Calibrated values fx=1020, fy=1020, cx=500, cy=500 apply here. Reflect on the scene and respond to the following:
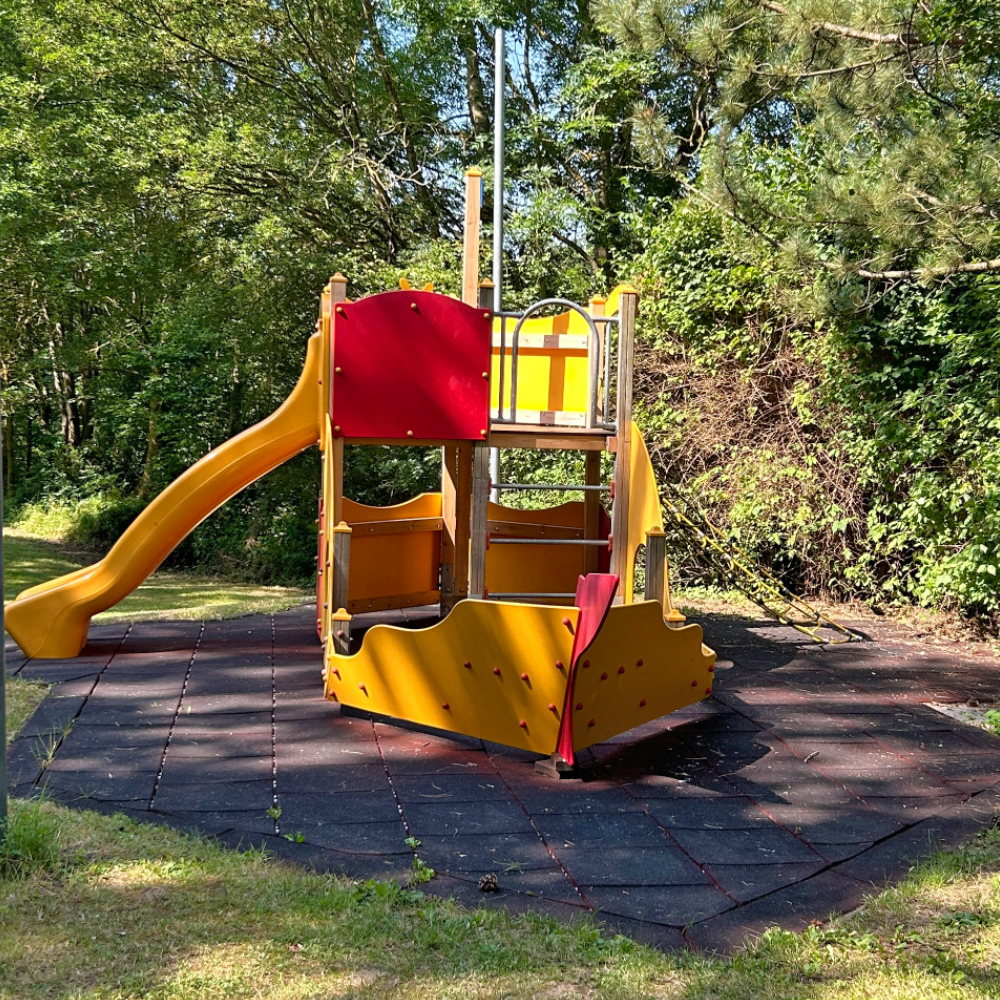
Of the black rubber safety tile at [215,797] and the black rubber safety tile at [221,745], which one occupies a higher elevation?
the black rubber safety tile at [215,797]

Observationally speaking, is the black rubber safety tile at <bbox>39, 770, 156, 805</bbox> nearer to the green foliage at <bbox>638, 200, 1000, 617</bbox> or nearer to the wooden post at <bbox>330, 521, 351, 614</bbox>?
the wooden post at <bbox>330, 521, 351, 614</bbox>

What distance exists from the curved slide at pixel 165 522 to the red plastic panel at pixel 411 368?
93cm

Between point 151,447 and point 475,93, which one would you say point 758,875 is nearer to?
point 475,93

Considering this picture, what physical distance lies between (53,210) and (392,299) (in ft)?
35.4

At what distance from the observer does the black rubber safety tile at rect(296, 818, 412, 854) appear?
3.98m

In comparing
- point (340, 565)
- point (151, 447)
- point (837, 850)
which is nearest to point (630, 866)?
point (837, 850)

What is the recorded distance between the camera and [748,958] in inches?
124

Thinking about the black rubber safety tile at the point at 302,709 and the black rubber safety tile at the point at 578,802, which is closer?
the black rubber safety tile at the point at 578,802

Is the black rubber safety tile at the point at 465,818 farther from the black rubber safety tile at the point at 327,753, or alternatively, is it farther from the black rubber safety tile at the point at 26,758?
the black rubber safety tile at the point at 26,758

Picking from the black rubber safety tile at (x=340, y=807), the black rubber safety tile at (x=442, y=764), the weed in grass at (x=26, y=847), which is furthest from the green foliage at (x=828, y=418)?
the weed in grass at (x=26, y=847)

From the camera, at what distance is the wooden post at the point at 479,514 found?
6723 mm

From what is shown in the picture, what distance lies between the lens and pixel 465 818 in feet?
14.3

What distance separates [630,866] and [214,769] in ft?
7.03

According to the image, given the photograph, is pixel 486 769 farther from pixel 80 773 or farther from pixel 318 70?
pixel 318 70
